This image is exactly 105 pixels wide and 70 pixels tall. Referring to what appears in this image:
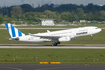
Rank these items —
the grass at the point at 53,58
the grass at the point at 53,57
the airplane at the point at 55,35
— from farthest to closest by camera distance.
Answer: the airplane at the point at 55,35, the grass at the point at 53,57, the grass at the point at 53,58

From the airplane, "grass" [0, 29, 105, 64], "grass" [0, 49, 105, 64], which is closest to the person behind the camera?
"grass" [0, 49, 105, 64]

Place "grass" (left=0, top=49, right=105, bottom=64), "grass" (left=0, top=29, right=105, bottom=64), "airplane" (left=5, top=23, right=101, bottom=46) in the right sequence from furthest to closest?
"airplane" (left=5, top=23, right=101, bottom=46) → "grass" (left=0, top=29, right=105, bottom=64) → "grass" (left=0, top=49, right=105, bottom=64)

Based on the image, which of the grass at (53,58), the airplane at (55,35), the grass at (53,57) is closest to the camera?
the grass at (53,58)

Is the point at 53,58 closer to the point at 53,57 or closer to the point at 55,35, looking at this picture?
the point at 53,57

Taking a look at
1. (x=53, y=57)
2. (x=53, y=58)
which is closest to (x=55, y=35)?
(x=53, y=57)

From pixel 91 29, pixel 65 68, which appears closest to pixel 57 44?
pixel 91 29

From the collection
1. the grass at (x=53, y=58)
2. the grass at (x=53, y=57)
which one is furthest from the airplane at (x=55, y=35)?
the grass at (x=53, y=58)

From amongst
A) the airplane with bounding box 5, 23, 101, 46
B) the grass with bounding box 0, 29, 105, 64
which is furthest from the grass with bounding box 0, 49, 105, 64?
the airplane with bounding box 5, 23, 101, 46

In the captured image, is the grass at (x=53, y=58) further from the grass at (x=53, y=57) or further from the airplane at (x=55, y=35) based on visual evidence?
the airplane at (x=55, y=35)

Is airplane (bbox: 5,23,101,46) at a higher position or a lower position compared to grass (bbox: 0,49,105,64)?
higher

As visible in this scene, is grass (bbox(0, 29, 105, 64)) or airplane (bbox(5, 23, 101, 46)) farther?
airplane (bbox(5, 23, 101, 46))

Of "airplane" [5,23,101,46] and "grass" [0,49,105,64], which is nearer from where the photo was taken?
"grass" [0,49,105,64]

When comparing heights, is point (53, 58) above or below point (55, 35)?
below

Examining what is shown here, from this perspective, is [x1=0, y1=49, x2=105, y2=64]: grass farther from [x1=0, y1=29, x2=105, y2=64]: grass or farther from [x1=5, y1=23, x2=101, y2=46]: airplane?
[x1=5, y1=23, x2=101, y2=46]: airplane
